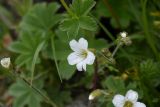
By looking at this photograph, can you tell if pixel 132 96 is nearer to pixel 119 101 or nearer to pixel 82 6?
pixel 119 101

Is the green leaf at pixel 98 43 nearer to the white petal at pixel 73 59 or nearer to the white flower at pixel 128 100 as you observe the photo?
the white petal at pixel 73 59

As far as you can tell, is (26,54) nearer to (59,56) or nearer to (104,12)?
(59,56)

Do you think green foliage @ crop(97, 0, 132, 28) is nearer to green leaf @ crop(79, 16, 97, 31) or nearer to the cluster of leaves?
the cluster of leaves

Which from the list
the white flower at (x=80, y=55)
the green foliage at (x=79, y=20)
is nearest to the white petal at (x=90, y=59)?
the white flower at (x=80, y=55)

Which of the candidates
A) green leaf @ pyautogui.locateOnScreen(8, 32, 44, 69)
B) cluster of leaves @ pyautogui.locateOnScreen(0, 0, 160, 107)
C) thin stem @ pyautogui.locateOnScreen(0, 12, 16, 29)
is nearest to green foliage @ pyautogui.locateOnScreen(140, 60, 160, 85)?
cluster of leaves @ pyautogui.locateOnScreen(0, 0, 160, 107)

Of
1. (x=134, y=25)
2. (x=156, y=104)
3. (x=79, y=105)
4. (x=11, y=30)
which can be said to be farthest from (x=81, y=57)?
(x=11, y=30)

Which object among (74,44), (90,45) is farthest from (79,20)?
(90,45)
